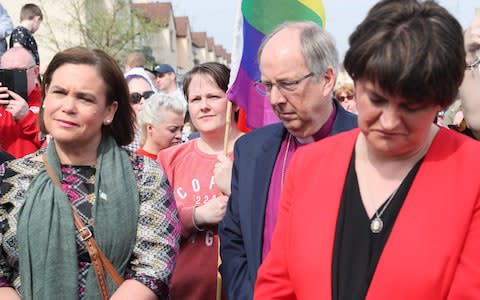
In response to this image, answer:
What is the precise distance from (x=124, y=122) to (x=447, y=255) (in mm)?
1764

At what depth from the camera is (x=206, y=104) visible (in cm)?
401

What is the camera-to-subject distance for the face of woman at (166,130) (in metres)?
5.29

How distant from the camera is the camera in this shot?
16.4 ft

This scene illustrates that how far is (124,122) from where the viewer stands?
127 inches

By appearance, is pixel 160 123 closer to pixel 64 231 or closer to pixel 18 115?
pixel 18 115

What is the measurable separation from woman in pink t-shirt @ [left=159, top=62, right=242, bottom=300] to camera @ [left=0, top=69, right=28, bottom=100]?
5.30ft

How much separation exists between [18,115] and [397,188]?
3.56 metres

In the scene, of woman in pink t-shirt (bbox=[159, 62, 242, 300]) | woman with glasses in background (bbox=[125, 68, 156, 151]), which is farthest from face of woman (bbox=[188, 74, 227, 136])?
woman with glasses in background (bbox=[125, 68, 156, 151])

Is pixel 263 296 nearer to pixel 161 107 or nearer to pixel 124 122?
pixel 124 122

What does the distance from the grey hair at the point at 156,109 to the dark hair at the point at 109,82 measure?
210cm

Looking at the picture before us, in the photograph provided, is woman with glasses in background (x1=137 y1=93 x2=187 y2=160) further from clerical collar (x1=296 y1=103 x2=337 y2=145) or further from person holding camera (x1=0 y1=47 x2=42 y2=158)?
clerical collar (x1=296 y1=103 x2=337 y2=145)

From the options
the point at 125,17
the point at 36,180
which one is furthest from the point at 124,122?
the point at 125,17

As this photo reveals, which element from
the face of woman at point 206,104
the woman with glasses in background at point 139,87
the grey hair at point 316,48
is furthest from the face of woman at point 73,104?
the woman with glasses in background at point 139,87

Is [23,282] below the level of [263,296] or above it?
below
